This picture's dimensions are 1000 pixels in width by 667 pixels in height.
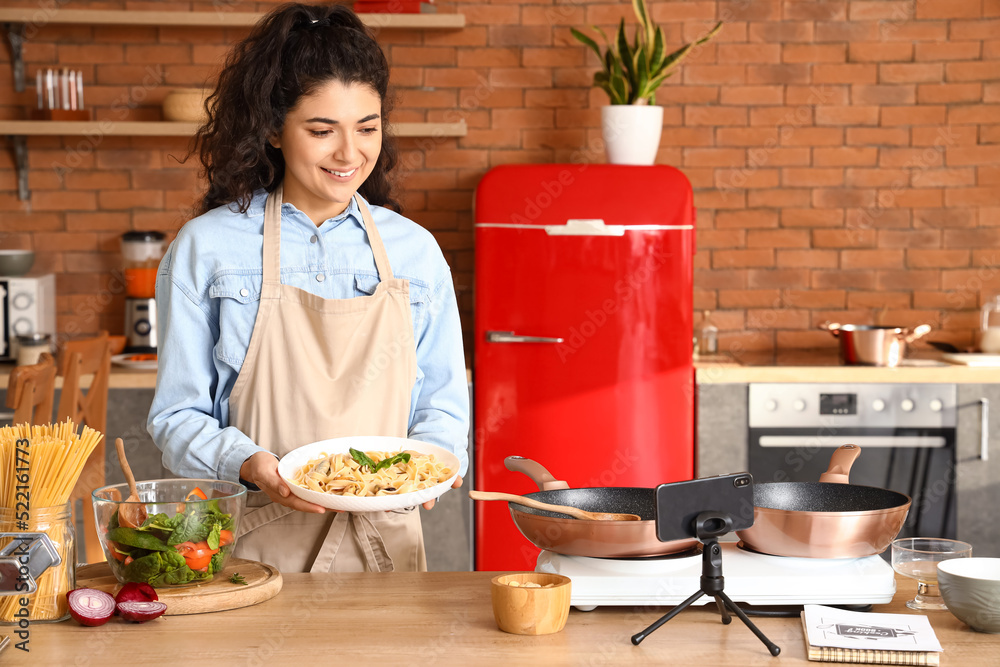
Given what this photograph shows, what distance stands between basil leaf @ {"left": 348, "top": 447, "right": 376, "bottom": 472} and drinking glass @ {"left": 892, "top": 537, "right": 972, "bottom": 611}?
0.78 meters

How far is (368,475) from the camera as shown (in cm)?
148

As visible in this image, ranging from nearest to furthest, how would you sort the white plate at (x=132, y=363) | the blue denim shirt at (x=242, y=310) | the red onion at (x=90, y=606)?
the red onion at (x=90, y=606)
the blue denim shirt at (x=242, y=310)
the white plate at (x=132, y=363)

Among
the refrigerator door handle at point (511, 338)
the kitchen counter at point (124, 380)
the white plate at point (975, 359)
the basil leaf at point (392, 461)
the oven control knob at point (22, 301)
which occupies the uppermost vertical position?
the oven control knob at point (22, 301)

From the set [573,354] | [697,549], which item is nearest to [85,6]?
[573,354]

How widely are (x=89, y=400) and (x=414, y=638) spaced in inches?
86.8

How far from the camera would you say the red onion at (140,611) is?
127 cm

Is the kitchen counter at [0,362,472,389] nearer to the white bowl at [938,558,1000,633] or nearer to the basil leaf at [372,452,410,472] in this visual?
the basil leaf at [372,452,410,472]

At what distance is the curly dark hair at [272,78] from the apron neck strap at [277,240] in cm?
4

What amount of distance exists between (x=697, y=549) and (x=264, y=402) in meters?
0.78

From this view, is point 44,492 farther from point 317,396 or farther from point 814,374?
point 814,374

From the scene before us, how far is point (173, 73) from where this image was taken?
12.3 feet

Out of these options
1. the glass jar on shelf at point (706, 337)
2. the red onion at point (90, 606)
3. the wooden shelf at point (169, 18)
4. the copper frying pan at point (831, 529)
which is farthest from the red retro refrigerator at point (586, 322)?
the red onion at point (90, 606)

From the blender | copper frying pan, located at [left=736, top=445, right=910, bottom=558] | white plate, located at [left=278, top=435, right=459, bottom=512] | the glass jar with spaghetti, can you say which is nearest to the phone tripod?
copper frying pan, located at [left=736, top=445, right=910, bottom=558]

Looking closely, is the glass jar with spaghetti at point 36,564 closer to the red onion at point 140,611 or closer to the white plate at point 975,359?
the red onion at point 140,611
